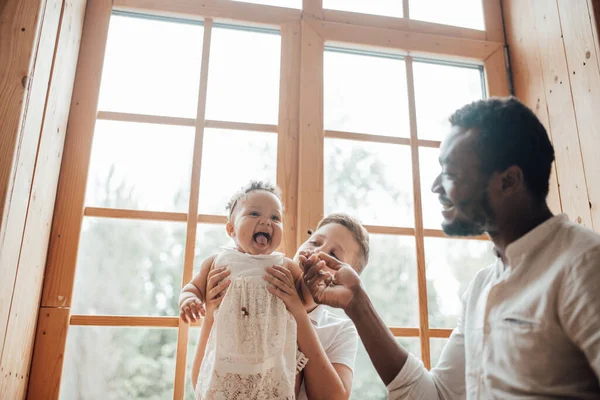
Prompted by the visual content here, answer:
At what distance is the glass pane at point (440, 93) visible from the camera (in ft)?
6.72

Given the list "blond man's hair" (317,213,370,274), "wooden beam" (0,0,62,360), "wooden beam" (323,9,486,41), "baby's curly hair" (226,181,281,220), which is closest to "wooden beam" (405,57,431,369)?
"wooden beam" (323,9,486,41)

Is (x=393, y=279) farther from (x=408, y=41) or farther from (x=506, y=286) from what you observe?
(x=408, y=41)

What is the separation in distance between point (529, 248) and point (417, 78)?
127 cm

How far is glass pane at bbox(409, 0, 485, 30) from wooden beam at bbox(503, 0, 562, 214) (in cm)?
13

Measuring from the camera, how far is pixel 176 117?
1.84 m

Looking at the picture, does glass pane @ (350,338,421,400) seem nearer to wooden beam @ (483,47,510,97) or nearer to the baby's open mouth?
the baby's open mouth

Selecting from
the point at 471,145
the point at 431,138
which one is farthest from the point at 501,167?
the point at 431,138

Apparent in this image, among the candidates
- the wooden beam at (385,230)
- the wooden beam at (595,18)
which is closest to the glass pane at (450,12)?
the wooden beam at (595,18)

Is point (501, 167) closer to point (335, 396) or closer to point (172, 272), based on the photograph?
point (335, 396)

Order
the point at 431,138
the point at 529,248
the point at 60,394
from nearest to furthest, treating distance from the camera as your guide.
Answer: the point at 529,248
the point at 60,394
the point at 431,138

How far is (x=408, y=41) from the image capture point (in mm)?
2076

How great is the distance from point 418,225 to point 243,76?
0.92m

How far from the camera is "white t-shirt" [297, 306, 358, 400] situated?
4.63 feet

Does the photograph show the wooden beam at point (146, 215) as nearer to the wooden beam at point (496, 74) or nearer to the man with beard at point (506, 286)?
the man with beard at point (506, 286)
